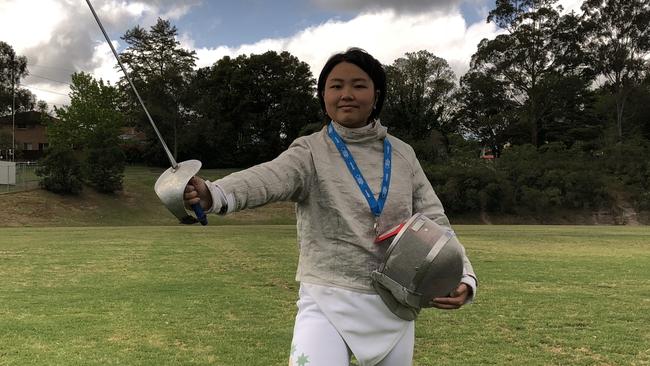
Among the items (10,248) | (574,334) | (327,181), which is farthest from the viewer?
(10,248)

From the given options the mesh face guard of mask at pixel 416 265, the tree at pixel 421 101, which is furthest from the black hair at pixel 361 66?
the tree at pixel 421 101

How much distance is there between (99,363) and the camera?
5.41 m

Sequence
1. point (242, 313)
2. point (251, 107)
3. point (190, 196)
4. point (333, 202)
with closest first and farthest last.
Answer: point (190, 196) → point (333, 202) → point (242, 313) → point (251, 107)

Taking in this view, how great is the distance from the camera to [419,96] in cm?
6366

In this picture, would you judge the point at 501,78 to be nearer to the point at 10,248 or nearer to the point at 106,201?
the point at 106,201

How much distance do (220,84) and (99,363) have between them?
227 feet

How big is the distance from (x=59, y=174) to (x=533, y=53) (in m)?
50.5

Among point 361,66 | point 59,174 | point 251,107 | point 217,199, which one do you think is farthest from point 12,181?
point 217,199

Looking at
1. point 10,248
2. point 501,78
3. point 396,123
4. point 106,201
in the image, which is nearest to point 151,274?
point 10,248

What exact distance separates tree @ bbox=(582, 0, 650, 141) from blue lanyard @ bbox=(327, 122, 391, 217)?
63.7m

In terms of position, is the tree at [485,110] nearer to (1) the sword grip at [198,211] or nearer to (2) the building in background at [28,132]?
(2) the building in background at [28,132]

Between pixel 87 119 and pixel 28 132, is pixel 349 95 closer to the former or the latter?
pixel 87 119

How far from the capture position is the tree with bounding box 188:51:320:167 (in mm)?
65562

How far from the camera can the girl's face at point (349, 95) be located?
2578mm
